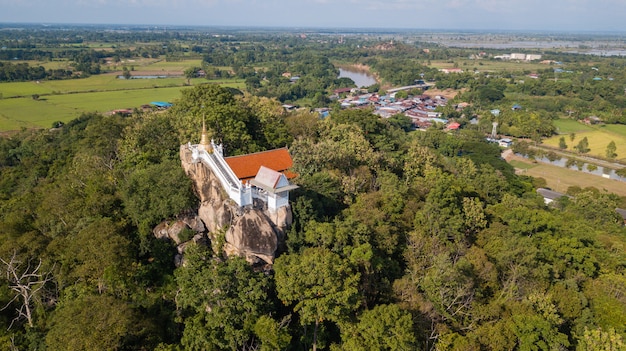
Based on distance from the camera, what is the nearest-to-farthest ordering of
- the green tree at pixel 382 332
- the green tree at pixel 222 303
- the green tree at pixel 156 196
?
the green tree at pixel 382 332 < the green tree at pixel 222 303 < the green tree at pixel 156 196

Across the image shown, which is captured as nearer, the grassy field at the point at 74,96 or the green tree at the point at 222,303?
the green tree at the point at 222,303

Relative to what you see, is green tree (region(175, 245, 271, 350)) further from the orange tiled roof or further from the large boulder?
the orange tiled roof

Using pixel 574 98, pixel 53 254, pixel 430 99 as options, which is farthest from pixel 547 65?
pixel 53 254

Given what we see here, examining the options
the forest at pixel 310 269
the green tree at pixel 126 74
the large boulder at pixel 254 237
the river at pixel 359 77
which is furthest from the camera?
the river at pixel 359 77

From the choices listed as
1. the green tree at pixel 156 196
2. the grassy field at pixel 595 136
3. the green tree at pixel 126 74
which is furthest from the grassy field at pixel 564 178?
the green tree at pixel 126 74

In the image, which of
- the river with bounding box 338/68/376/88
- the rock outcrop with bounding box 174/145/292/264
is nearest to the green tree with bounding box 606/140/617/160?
the rock outcrop with bounding box 174/145/292/264

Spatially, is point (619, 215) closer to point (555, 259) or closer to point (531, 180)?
point (531, 180)

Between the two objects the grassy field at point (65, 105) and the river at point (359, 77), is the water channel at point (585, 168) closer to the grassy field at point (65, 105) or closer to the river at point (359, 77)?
the grassy field at point (65, 105)

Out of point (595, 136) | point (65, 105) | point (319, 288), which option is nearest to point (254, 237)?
point (319, 288)
